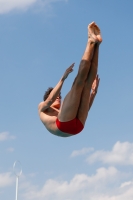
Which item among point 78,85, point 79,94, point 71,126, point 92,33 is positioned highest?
point 92,33

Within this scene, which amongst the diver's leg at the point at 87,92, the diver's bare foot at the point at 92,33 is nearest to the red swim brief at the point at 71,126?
the diver's leg at the point at 87,92

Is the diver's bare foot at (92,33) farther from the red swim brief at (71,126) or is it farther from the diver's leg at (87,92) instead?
the red swim brief at (71,126)

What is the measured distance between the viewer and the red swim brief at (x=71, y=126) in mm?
8539

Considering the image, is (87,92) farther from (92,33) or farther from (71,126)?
(92,33)

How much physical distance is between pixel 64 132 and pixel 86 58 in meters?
1.70

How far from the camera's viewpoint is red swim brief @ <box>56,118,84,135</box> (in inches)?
336

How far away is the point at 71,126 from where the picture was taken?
8.56 meters

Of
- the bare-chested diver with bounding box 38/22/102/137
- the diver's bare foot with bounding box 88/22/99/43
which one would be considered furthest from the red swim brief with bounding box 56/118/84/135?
the diver's bare foot with bounding box 88/22/99/43

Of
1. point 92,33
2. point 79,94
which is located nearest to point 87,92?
point 79,94

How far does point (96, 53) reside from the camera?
27.4 feet

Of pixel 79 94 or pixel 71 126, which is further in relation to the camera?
pixel 71 126

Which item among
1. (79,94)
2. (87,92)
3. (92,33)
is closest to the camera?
(92,33)

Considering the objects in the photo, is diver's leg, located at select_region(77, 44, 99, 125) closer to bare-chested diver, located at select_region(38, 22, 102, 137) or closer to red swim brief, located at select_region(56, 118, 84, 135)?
bare-chested diver, located at select_region(38, 22, 102, 137)

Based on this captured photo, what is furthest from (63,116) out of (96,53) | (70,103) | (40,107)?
(96,53)
